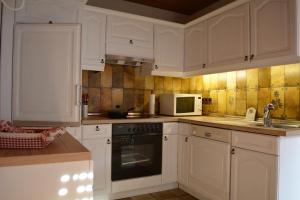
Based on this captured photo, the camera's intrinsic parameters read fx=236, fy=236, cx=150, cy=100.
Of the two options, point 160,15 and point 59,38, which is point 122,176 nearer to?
point 59,38

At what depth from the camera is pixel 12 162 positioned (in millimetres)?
921

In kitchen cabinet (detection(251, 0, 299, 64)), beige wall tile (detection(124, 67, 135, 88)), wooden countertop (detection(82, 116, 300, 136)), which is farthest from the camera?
beige wall tile (detection(124, 67, 135, 88))

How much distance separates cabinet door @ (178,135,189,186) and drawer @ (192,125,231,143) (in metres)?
0.21

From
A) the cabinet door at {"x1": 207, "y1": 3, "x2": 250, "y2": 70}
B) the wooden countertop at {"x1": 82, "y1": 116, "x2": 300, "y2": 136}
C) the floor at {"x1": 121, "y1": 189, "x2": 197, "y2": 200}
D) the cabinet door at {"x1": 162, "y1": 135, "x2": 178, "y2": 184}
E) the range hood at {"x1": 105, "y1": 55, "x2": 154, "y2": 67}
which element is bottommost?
the floor at {"x1": 121, "y1": 189, "x2": 197, "y2": 200}

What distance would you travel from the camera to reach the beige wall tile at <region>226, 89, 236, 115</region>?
275 centimetres

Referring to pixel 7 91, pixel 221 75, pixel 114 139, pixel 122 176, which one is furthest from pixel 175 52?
pixel 7 91

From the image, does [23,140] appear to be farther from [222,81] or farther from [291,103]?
[222,81]

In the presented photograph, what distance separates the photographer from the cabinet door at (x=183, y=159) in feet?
8.64

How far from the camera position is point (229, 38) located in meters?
2.39

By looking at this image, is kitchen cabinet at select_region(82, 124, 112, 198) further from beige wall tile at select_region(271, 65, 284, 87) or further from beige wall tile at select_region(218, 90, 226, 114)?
beige wall tile at select_region(271, 65, 284, 87)

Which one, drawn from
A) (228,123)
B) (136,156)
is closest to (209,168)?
(228,123)

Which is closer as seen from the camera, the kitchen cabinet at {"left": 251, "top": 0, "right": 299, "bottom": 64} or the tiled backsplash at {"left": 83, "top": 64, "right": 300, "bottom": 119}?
the kitchen cabinet at {"left": 251, "top": 0, "right": 299, "bottom": 64}

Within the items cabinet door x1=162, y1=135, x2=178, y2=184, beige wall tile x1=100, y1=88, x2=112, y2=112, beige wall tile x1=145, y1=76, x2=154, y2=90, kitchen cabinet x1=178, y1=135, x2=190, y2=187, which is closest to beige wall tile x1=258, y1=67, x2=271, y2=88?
kitchen cabinet x1=178, y1=135, x2=190, y2=187

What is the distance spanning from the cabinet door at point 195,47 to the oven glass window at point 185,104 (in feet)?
1.26
